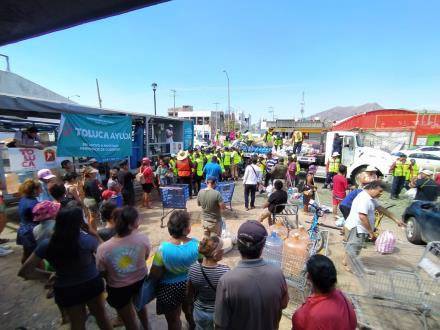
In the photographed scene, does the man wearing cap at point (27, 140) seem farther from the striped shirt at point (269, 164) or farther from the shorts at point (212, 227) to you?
the striped shirt at point (269, 164)

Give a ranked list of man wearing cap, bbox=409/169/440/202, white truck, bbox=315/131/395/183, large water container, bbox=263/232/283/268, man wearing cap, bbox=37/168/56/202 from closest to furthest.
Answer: large water container, bbox=263/232/283/268, man wearing cap, bbox=37/168/56/202, man wearing cap, bbox=409/169/440/202, white truck, bbox=315/131/395/183

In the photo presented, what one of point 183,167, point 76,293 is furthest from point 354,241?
point 183,167

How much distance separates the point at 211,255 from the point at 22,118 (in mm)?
9656

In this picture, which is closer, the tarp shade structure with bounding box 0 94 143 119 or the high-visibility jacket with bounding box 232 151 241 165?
the tarp shade structure with bounding box 0 94 143 119

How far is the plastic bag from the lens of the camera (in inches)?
170

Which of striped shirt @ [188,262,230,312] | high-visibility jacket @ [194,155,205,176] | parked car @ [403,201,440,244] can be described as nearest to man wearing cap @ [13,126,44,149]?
high-visibility jacket @ [194,155,205,176]

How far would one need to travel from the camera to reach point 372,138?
1490cm

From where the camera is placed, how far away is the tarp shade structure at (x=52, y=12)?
2.00m

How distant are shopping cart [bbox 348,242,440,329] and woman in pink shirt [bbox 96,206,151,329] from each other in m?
2.72

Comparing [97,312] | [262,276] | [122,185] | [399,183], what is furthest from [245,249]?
[399,183]

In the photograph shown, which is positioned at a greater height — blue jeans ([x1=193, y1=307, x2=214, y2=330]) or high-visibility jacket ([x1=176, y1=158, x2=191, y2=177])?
high-visibility jacket ([x1=176, y1=158, x2=191, y2=177])

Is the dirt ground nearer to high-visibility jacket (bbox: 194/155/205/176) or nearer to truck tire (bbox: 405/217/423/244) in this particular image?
truck tire (bbox: 405/217/423/244)

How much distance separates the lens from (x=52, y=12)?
2.13m

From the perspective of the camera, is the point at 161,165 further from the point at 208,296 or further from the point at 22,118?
the point at 208,296
